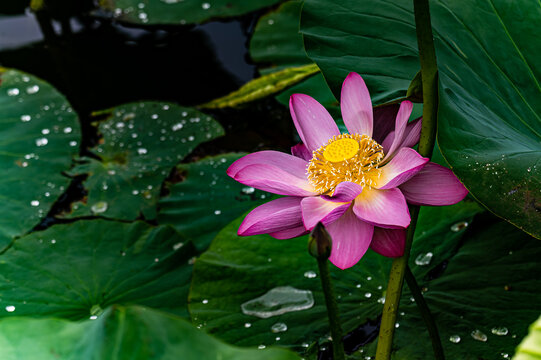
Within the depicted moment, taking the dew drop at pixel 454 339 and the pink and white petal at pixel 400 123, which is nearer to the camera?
the pink and white petal at pixel 400 123

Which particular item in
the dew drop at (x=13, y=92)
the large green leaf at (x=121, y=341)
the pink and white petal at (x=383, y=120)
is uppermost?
the pink and white petal at (x=383, y=120)

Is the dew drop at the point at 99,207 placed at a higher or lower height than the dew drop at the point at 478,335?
lower

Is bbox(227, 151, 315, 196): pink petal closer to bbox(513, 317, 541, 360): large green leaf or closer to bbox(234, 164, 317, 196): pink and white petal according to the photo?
bbox(234, 164, 317, 196): pink and white petal

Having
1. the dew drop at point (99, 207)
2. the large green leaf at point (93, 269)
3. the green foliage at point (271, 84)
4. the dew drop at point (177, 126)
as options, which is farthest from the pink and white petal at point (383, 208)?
the dew drop at point (177, 126)

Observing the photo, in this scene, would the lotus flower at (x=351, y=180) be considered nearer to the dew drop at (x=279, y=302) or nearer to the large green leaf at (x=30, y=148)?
the dew drop at (x=279, y=302)

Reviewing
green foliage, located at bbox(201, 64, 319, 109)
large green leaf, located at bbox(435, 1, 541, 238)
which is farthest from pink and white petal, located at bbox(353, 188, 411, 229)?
green foliage, located at bbox(201, 64, 319, 109)

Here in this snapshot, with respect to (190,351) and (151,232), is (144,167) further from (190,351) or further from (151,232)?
(190,351)

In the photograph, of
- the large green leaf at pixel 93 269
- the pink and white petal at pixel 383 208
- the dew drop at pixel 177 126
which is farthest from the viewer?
the dew drop at pixel 177 126
